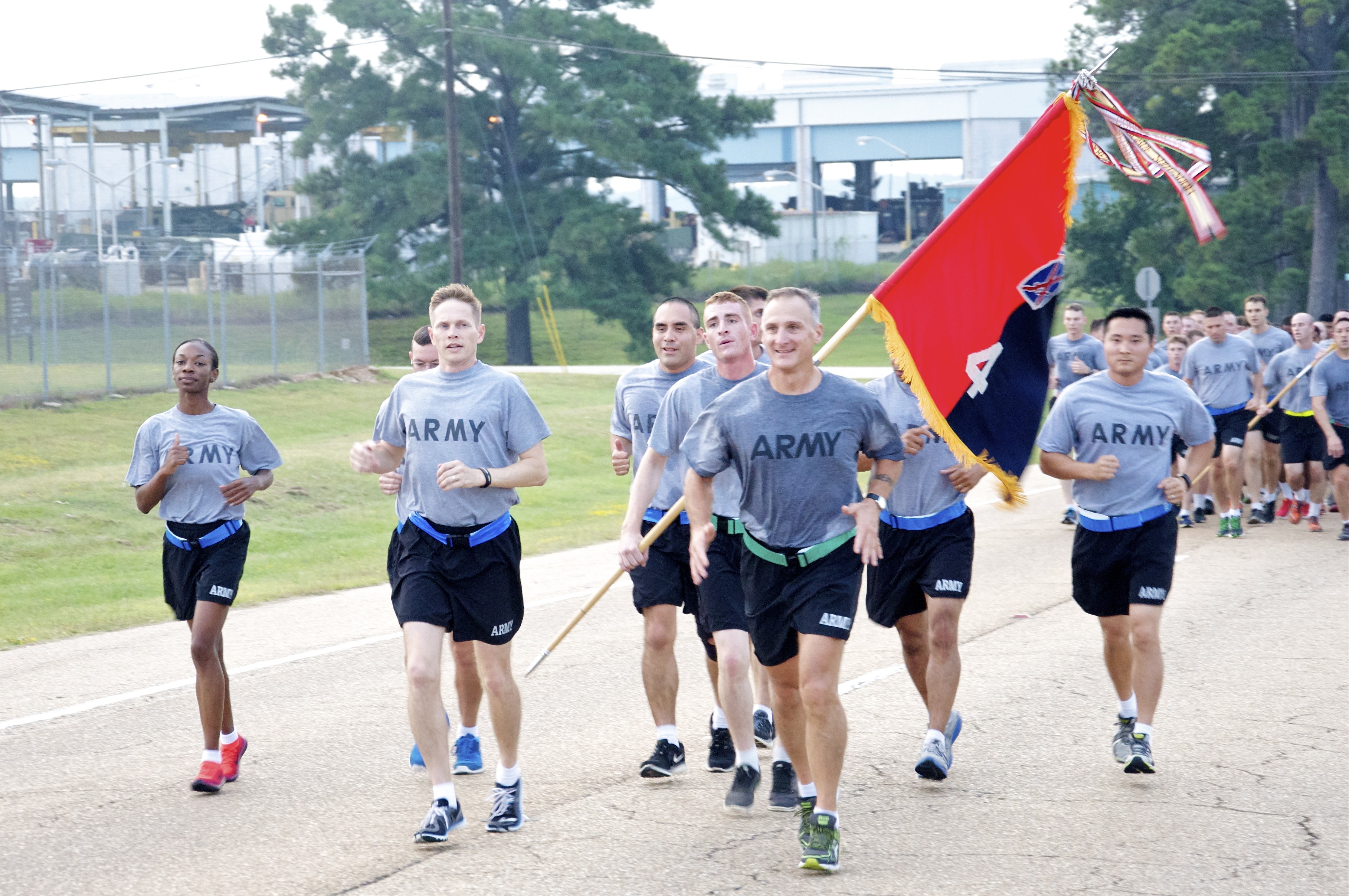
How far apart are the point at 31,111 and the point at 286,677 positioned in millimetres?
42416

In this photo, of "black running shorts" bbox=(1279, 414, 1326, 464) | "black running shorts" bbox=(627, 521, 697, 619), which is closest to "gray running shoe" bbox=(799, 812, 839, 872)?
"black running shorts" bbox=(627, 521, 697, 619)

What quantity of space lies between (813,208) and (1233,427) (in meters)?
57.1

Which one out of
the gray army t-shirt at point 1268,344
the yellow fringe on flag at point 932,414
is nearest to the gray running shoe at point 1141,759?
the yellow fringe on flag at point 932,414

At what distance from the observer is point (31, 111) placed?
46.5m

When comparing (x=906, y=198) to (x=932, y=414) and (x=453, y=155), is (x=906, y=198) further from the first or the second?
(x=932, y=414)

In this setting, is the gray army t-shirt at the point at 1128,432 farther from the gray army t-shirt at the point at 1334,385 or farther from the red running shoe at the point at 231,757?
the gray army t-shirt at the point at 1334,385

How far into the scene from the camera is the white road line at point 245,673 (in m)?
8.41

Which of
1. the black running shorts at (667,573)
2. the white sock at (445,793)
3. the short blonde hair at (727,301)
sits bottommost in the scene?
the white sock at (445,793)

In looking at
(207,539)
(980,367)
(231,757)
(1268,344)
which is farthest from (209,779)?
(1268,344)

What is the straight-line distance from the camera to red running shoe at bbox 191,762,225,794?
6.80 m

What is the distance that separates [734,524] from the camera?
6.54 m

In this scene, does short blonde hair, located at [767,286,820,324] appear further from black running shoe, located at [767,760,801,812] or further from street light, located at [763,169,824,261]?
street light, located at [763,169,824,261]

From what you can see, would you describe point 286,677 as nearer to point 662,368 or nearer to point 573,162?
point 662,368

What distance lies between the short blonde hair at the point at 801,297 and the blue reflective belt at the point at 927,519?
1466 mm
